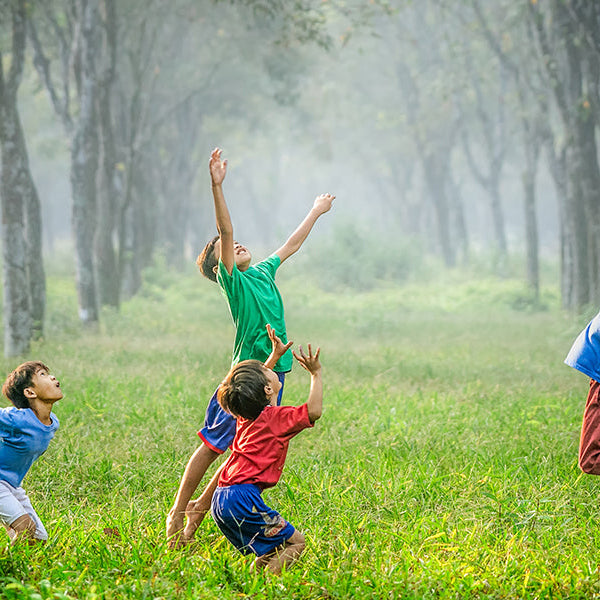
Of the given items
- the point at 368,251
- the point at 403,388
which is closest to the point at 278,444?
the point at 403,388

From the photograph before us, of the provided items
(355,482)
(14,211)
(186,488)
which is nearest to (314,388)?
(186,488)

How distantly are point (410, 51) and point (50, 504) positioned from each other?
29111 millimetres

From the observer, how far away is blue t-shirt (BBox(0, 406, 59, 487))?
12.5ft

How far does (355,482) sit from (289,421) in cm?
164

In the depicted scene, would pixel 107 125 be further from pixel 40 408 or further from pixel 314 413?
pixel 314 413

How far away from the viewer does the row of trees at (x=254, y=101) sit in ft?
39.8

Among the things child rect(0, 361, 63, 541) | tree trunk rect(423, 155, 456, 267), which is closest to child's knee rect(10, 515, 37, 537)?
child rect(0, 361, 63, 541)

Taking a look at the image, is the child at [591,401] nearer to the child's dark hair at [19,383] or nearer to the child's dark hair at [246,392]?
the child's dark hair at [246,392]

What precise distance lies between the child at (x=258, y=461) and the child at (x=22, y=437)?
969 mm

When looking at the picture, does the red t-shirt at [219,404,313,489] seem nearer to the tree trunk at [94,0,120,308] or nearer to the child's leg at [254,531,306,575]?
the child's leg at [254,531,306,575]

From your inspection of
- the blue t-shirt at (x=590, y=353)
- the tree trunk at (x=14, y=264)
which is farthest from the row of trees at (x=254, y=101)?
the blue t-shirt at (x=590, y=353)

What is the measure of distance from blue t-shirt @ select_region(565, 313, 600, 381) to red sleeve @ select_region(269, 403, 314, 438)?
1.72m

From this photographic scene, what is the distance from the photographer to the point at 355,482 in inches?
198

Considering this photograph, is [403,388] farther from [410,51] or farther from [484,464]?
[410,51]
